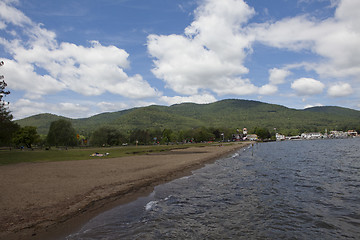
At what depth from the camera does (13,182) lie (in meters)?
19.2

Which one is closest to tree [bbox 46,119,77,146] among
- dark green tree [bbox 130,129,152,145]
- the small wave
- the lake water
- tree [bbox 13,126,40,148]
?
tree [bbox 13,126,40,148]

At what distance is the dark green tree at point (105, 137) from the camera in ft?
397

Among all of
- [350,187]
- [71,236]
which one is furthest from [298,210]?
[71,236]

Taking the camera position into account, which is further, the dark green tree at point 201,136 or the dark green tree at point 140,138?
the dark green tree at point 201,136

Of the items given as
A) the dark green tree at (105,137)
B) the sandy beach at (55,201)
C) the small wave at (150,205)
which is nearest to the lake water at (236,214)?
the small wave at (150,205)

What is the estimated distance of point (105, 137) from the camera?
121 metres

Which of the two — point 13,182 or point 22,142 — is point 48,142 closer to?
point 22,142

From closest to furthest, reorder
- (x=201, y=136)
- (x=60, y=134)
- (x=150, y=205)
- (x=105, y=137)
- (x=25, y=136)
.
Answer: (x=150, y=205), (x=25, y=136), (x=60, y=134), (x=105, y=137), (x=201, y=136)

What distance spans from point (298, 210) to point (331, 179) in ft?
44.0

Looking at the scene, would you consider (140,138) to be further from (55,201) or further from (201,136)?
(55,201)

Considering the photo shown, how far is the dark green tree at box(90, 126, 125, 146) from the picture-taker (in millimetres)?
120938

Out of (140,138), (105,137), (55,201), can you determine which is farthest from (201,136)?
(55,201)

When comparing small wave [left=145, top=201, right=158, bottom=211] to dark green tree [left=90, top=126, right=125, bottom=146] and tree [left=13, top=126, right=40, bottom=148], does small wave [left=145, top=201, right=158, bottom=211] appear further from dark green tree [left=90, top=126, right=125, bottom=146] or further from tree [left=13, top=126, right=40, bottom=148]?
dark green tree [left=90, top=126, right=125, bottom=146]

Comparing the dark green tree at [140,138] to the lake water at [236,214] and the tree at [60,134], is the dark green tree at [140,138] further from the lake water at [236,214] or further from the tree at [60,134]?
the lake water at [236,214]
